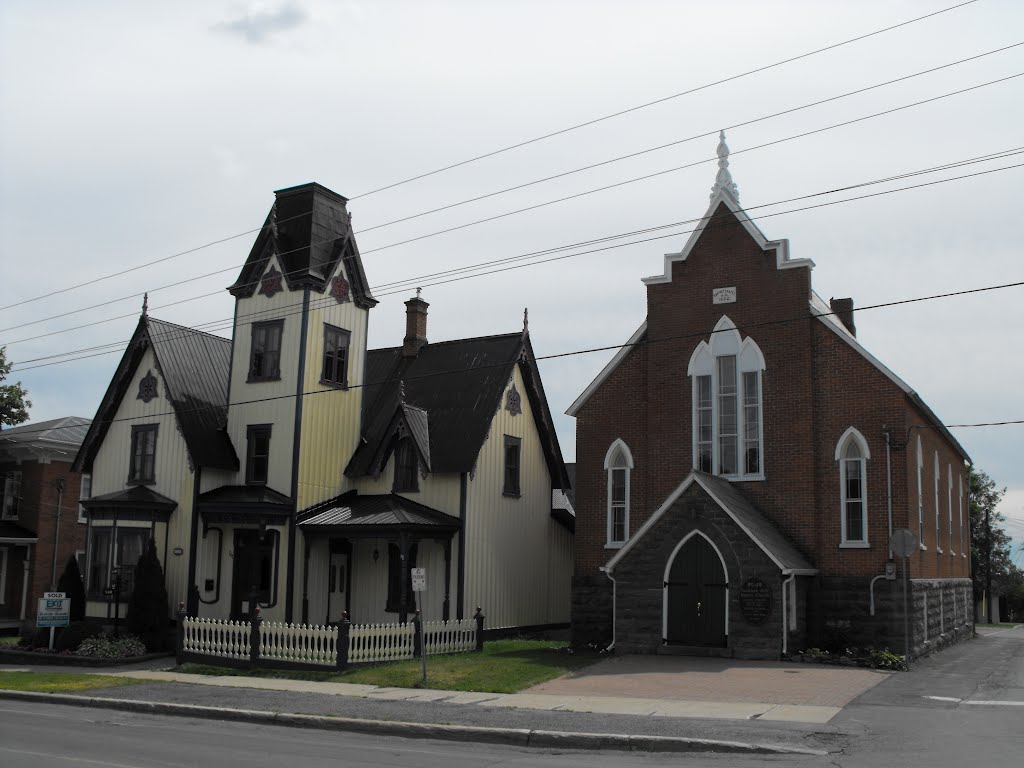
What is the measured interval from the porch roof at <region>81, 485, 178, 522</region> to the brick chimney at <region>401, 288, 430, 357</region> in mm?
9244

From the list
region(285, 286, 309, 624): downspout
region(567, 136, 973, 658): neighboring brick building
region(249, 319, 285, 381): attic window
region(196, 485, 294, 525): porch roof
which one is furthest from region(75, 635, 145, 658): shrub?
region(567, 136, 973, 658): neighboring brick building

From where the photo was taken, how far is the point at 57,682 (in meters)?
21.5

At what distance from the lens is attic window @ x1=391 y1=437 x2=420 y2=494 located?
97.5ft

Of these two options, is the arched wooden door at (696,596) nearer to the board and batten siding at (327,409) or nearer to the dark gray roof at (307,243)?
the board and batten siding at (327,409)

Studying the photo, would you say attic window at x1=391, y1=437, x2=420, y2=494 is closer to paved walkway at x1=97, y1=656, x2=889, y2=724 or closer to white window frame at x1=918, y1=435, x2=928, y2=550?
paved walkway at x1=97, y1=656, x2=889, y2=724

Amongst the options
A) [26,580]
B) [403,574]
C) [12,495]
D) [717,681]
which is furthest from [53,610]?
[717,681]

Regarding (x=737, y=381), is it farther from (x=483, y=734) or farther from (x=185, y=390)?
(x=185, y=390)

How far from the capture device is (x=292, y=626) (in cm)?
2308

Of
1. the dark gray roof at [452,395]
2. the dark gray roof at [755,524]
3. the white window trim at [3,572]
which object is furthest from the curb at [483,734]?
the white window trim at [3,572]

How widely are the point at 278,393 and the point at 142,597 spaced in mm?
6747

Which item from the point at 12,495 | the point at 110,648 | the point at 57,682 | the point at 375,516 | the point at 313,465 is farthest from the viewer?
the point at 12,495

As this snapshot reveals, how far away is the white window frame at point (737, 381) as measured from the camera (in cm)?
2577

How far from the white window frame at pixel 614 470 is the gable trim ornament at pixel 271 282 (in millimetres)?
10950

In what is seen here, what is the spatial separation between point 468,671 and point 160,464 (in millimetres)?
13793
